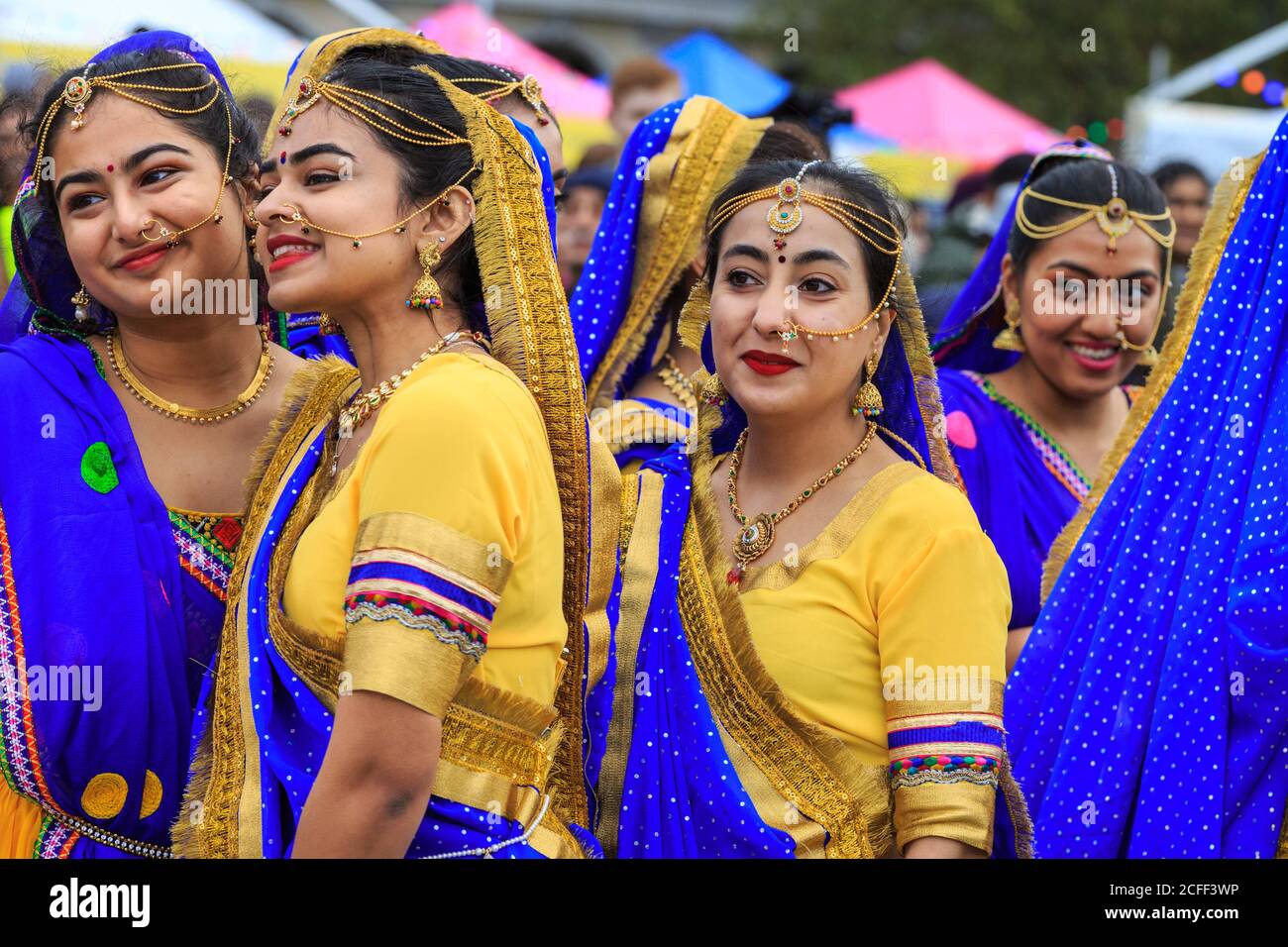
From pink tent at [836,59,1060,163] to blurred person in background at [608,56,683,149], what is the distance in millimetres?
6135

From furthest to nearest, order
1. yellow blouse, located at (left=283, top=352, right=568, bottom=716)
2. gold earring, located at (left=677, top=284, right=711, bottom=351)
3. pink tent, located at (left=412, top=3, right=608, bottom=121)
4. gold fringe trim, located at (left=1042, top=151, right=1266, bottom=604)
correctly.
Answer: pink tent, located at (left=412, top=3, right=608, bottom=121)
gold fringe trim, located at (left=1042, top=151, right=1266, bottom=604)
gold earring, located at (left=677, top=284, right=711, bottom=351)
yellow blouse, located at (left=283, top=352, right=568, bottom=716)

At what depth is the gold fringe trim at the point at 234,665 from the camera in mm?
2209

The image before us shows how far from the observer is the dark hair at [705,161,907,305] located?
258 centimetres

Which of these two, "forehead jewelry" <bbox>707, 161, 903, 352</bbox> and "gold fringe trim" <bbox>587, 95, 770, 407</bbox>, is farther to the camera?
"gold fringe trim" <bbox>587, 95, 770, 407</bbox>

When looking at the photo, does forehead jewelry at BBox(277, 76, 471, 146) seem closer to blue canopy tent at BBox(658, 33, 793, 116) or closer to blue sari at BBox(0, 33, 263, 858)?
blue sari at BBox(0, 33, 263, 858)

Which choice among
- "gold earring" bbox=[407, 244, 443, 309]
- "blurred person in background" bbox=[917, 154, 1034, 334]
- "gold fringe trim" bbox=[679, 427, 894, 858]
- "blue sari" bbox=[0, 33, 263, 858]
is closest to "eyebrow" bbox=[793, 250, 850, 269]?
"gold fringe trim" bbox=[679, 427, 894, 858]

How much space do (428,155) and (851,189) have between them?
0.73m

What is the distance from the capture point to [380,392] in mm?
2232

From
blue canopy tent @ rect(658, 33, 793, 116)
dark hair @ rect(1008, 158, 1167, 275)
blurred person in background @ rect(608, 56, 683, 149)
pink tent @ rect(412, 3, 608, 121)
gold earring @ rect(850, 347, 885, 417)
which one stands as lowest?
gold earring @ rect(850, 347, 885, 417)

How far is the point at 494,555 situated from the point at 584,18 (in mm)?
27422

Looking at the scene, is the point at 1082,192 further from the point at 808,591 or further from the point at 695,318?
the point at 808,591

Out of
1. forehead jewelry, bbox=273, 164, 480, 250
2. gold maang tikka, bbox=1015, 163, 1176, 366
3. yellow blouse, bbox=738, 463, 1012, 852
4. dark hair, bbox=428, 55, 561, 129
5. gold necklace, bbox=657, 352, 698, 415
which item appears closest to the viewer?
forehead jewelry, bbox=273, 164, 480, 250
